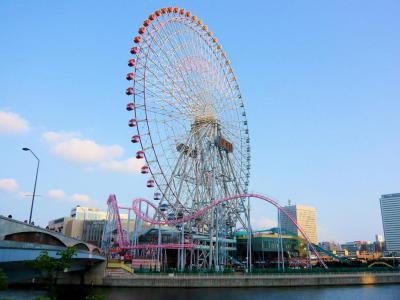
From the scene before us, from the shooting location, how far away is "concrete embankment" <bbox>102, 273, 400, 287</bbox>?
4744 centimetres

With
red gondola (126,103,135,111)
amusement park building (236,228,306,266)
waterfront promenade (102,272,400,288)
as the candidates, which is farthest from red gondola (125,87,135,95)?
amusement park building (236,228,306,266)

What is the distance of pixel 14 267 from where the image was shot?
27.8m

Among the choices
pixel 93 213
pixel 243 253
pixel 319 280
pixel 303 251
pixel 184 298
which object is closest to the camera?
pixel 184 298

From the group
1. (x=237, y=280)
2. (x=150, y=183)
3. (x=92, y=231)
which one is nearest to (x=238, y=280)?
(x=237, y=280)

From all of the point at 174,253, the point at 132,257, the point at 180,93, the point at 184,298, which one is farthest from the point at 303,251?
the point at 184,298

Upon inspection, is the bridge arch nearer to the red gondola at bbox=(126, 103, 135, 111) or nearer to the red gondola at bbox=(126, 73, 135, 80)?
the red gondola at bbox=(126, 103, 135, 111)

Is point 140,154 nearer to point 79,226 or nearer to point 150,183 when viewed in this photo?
point 150,183

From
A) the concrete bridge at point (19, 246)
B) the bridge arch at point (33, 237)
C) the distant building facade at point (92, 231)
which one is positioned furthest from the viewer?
the distant building facade at point (92, 231)

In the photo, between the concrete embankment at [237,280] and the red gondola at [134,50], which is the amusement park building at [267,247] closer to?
the concrete embankment at [237,280]

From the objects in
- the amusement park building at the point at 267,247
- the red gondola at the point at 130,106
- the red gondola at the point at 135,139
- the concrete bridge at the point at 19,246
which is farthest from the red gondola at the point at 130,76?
the amusement park building at the point at 267,247

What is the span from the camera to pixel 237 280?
47656 millimetres

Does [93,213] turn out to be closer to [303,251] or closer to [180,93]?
[303,251]

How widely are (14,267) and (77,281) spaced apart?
3032 centimetres

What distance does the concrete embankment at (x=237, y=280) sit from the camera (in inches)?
1868
